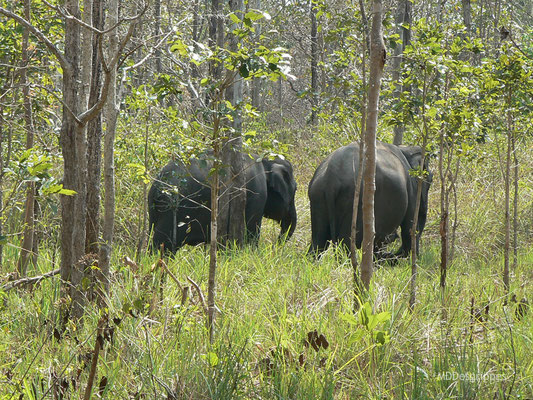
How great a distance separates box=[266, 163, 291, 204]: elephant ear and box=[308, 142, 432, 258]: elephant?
1.11m

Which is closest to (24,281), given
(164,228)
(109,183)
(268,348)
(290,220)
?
(109,183)

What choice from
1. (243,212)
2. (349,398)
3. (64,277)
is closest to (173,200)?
(243,212)

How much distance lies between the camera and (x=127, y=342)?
4.54 meters

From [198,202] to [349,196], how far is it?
174cm

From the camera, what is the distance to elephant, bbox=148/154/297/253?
28.1 feet

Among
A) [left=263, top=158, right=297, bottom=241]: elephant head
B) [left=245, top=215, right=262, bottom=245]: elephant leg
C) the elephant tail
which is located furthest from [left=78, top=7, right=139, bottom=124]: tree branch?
[left=263, top=158, right=297, bottom=241]: elephant head

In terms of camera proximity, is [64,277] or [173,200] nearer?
[64,277]

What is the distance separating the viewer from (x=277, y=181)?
34.9ft

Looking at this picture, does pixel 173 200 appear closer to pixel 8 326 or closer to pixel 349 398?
pixel 8 326

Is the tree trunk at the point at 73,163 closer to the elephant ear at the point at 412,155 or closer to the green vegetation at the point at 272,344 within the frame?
the green vegetation at the point at 272,344

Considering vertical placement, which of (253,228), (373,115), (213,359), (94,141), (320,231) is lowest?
(253,228)

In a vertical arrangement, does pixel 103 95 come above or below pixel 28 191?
above

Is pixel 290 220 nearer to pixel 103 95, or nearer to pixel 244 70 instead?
pixel 103 95

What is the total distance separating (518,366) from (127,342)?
2197 mm
